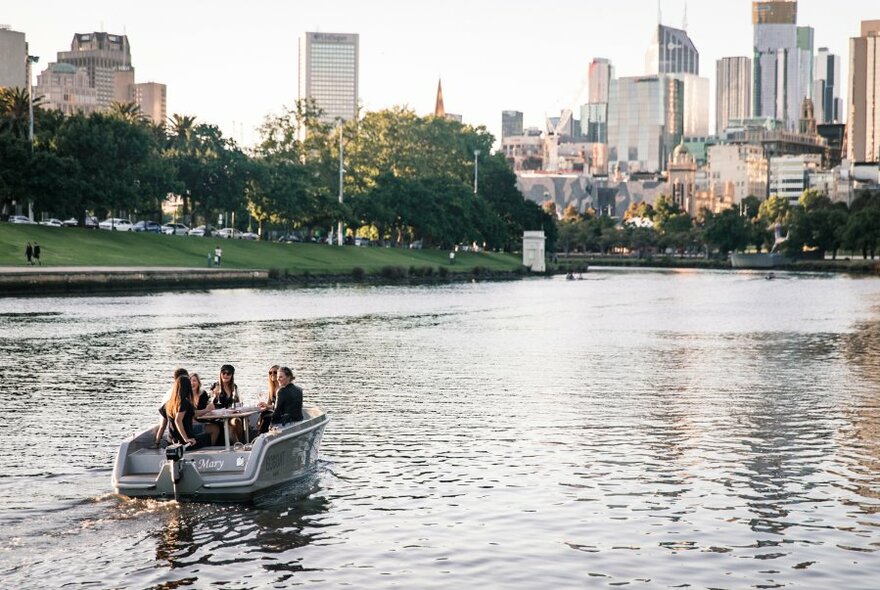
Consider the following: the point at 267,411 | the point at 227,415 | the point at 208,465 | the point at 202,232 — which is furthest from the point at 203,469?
the point at 202,232

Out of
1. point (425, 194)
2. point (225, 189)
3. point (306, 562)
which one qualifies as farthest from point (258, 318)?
point (425, 194)

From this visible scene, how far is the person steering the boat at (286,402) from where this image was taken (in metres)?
25.7

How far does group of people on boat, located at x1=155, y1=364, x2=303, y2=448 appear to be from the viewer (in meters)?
24.1

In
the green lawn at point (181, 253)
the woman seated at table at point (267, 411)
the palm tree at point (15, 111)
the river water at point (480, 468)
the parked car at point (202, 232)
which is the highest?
the palm tree at point (15, 111)

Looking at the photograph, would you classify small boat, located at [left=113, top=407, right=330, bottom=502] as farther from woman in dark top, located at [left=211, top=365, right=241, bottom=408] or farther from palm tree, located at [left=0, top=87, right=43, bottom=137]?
palm tree, located at [left=0, top=87, right=43, bottom=137]

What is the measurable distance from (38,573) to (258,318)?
5967cm

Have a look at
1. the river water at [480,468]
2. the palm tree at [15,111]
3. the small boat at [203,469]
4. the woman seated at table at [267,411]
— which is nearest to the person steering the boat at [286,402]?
the woman seated at table at [267,411]

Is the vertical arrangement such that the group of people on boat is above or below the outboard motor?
above

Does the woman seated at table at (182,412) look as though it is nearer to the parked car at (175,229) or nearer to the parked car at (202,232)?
the parked car at (202,232)

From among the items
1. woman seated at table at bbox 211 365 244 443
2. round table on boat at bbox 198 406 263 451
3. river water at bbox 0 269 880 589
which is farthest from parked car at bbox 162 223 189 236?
round table on boat at bbox 198 406 263 451

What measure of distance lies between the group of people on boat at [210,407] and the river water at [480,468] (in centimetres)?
151

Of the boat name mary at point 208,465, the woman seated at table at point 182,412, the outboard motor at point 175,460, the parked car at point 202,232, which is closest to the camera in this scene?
the outboard motor at point 175,460

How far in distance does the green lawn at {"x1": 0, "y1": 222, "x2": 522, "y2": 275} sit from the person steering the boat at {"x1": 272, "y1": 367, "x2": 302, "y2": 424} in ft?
267

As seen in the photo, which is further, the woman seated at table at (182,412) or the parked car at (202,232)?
the parked car at (202,232)
